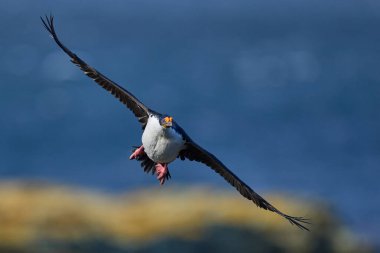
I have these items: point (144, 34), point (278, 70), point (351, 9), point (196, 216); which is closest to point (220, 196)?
point (196, 216)

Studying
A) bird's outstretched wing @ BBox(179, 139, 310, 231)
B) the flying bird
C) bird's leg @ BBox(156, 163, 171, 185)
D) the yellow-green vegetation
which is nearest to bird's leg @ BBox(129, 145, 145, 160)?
the flying bird

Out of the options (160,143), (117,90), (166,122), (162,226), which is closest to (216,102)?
(162,226)

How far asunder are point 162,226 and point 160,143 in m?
7.10

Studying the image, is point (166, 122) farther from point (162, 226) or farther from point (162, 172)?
point (162, 226)

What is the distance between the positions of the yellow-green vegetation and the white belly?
22.0 feet

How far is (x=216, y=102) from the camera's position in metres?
65.4

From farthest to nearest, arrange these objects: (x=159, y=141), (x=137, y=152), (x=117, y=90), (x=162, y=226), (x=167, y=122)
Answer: (x=162, y=226) < (x=117, y=90) < (x=137, y=152) < (x=159, y=141) < (x=167, y=122)

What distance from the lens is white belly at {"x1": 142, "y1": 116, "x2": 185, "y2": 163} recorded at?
14.7 m

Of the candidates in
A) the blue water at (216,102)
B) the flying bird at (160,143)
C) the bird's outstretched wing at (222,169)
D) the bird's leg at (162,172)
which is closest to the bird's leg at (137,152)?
the flying bird at (160,143)

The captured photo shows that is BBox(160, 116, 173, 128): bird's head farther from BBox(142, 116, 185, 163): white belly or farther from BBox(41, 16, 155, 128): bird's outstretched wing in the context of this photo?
BBox(41, 16, 155, 128): bird's outstretched wing

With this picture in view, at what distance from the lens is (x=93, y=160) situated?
49.9 m

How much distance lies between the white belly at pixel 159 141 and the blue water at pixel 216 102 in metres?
16.6

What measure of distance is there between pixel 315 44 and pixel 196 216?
225ft

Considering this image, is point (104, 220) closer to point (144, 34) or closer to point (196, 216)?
point (196, 216)
